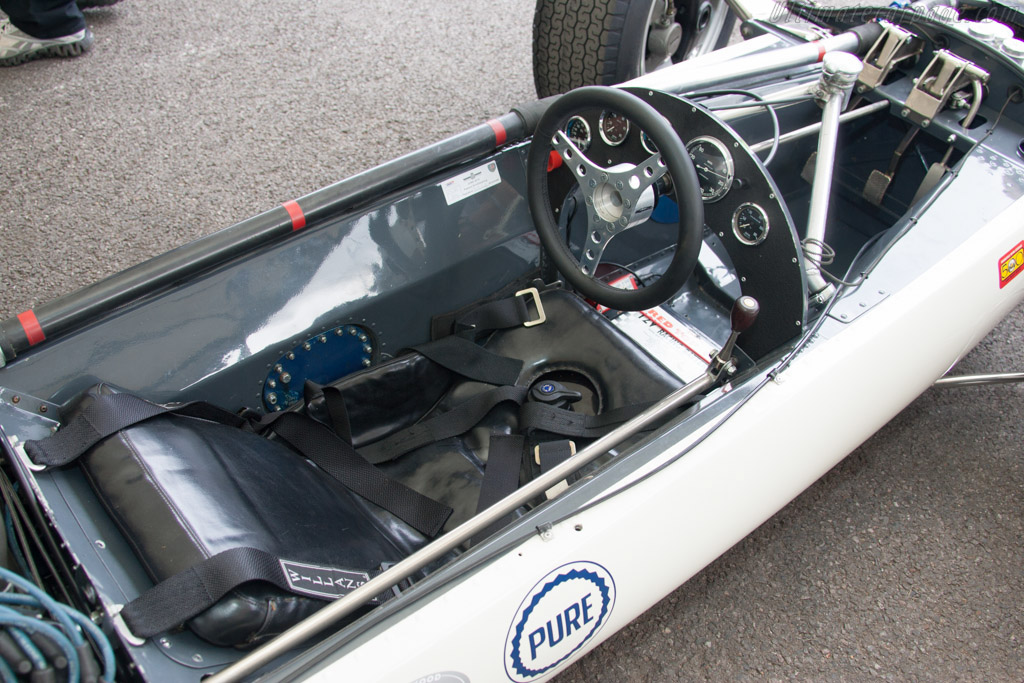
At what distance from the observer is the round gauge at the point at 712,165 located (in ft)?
4.83

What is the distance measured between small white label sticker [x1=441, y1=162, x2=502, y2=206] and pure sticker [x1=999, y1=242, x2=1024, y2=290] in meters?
1.16

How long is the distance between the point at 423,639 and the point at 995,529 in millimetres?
1648

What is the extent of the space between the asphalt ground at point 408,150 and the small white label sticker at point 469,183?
0.90 meters

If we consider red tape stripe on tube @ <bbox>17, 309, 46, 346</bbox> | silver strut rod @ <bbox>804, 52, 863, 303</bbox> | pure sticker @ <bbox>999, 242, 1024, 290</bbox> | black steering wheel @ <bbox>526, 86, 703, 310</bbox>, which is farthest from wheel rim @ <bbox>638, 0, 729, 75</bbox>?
red tape stripe on tube @ <bbox>17, 309, 46, 346</bbox>

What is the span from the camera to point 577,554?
127 cm

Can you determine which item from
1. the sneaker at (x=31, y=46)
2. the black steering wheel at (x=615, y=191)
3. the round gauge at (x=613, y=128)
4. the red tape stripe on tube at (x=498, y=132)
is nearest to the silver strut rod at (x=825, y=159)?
the black steering wheel at (x=615, y=191)

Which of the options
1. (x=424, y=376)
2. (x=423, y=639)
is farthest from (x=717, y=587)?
(x=423, y=639)

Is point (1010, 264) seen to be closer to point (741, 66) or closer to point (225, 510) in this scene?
point (741, 66)

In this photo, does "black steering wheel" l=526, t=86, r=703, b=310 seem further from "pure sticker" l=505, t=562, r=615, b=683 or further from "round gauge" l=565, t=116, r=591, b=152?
"pure sticker" l=505, t=562, r=615, b=683

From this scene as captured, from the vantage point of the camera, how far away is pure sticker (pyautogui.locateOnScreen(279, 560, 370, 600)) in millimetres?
1172

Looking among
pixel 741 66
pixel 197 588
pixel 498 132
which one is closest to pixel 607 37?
pixel 741 66

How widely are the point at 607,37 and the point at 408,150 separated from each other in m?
0.90

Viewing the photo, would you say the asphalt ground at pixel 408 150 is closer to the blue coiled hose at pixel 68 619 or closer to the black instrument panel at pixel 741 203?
the black instrument panel at pixel 741 203

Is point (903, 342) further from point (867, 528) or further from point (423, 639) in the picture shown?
point (423, 639)
